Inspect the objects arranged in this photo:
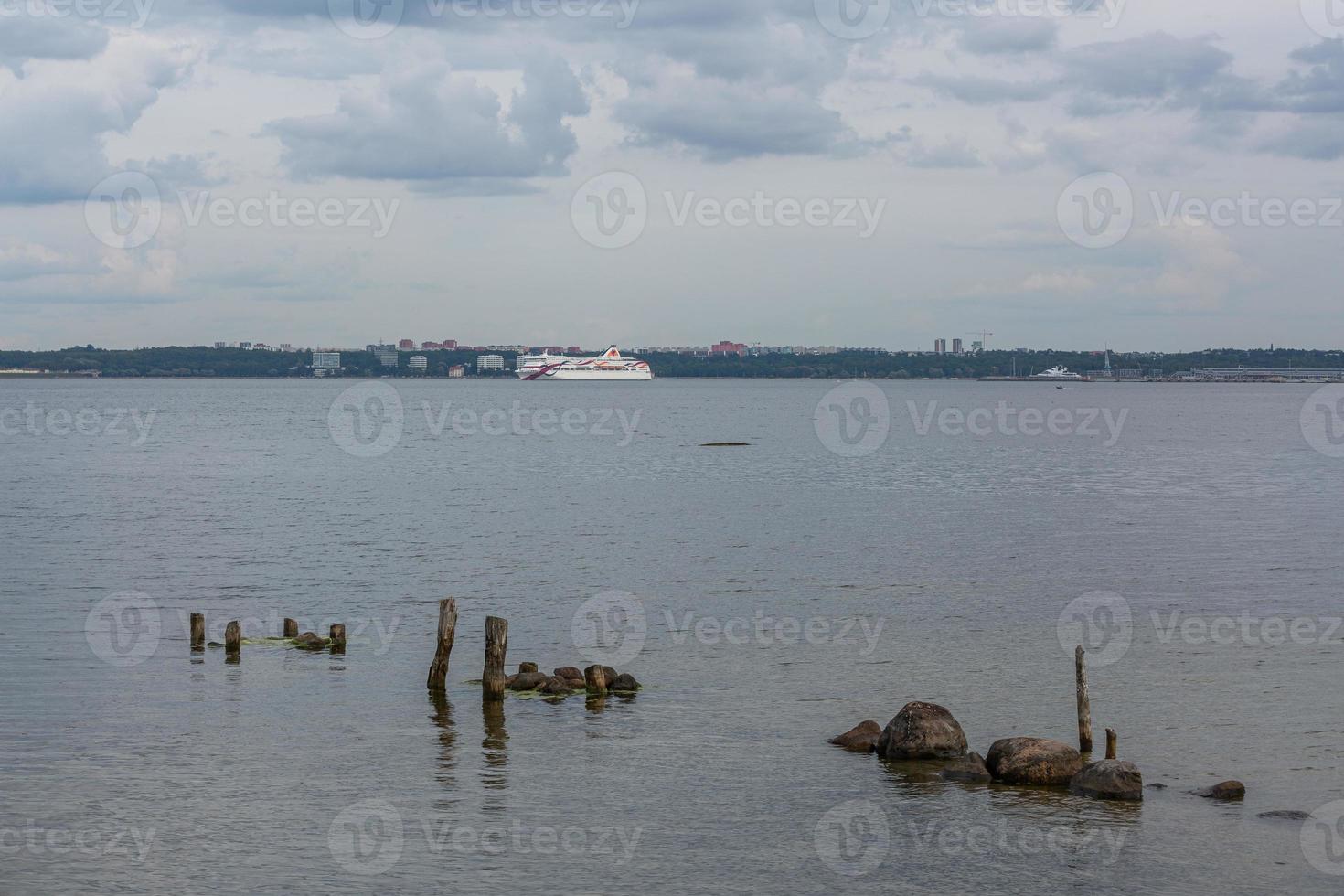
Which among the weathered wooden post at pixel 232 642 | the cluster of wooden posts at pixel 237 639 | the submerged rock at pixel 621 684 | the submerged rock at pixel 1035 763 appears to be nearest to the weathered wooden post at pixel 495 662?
the submerged rock at pixel 621 684

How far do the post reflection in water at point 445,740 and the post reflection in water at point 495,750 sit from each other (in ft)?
1.76

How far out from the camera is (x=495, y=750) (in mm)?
24109

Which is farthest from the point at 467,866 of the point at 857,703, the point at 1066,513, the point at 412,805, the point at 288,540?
the point at 1066,513

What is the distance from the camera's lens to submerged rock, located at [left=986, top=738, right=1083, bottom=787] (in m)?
22.1

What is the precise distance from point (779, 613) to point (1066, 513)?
3127cm

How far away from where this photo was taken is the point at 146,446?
11619 cm

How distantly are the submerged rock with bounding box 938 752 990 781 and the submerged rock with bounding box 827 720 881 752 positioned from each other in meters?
1.73

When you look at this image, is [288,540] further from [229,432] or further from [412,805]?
[229,432]

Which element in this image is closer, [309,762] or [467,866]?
[467,866]

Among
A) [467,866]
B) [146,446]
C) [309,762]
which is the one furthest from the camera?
[146,446]

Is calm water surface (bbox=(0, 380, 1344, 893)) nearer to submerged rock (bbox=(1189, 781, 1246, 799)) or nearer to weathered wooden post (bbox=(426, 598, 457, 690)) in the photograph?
submerged rock (bbox=(1189, 781, 1246, 799))

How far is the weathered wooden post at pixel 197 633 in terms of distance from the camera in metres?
32.0

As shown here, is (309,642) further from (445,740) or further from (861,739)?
(861,739)

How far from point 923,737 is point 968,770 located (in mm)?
1269
